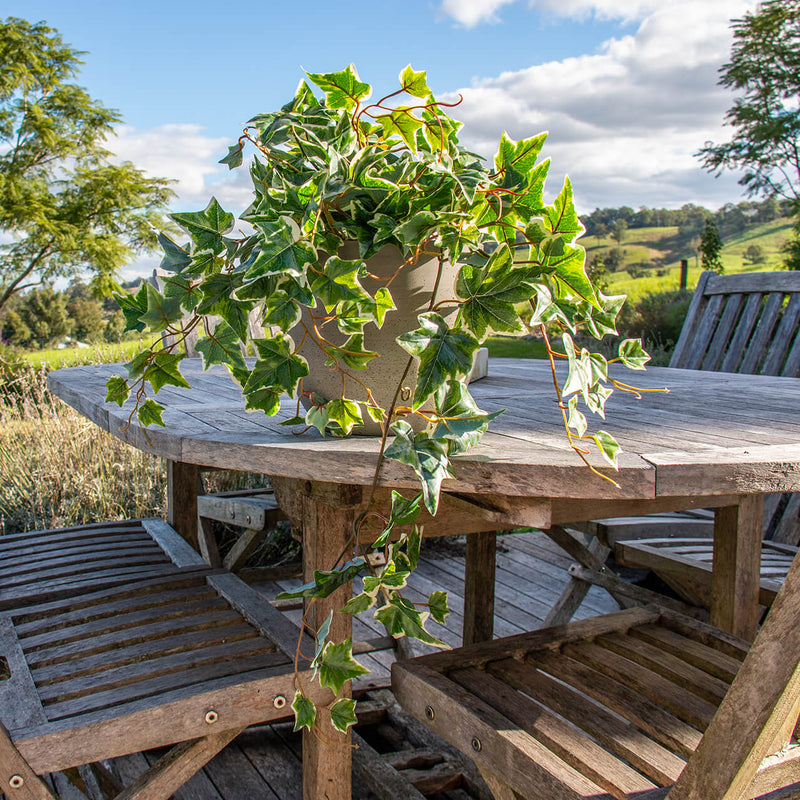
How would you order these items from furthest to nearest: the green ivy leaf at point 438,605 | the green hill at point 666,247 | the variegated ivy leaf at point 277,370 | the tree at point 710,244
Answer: the green hill at point 666,247 → the tree at point 710,244 → the green ivy leaf at point 438,605 → the variegated ivy leaf at point 277,370

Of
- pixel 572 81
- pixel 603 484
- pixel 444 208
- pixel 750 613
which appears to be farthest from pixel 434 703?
pixel 572 81

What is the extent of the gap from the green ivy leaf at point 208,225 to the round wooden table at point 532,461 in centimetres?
24

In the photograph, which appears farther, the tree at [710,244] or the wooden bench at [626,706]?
the tree at [710,244]

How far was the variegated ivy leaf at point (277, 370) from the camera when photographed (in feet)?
2.66

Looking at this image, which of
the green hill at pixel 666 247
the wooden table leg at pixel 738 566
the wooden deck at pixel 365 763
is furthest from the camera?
the green hill at pixel 666 247

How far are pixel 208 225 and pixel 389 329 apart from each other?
0.25 meters

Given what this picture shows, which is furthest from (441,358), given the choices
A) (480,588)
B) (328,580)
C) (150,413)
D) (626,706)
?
(480,588)

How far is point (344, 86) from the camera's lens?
2.86ft

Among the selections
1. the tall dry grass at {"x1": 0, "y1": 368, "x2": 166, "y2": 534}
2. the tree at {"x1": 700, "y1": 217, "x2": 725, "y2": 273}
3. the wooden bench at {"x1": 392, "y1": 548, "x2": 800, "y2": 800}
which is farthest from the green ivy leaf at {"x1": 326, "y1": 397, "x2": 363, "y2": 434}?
the tree at {"x1": 700, "y1": 217, "x2": 725, "y2": 273}

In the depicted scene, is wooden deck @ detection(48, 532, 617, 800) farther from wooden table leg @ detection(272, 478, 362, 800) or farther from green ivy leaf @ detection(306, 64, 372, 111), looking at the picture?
green ivy leaf @ detection(306, 64, 372, 111)

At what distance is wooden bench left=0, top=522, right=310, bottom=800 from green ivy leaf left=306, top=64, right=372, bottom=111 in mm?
840

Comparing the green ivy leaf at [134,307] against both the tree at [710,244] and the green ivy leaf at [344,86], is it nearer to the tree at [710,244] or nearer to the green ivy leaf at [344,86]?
the green ivy leaf at [344,86]

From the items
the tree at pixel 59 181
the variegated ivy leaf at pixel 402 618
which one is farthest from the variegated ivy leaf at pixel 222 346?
the tree at pixel 59 181

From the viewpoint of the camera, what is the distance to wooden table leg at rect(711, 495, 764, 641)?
1463mm
